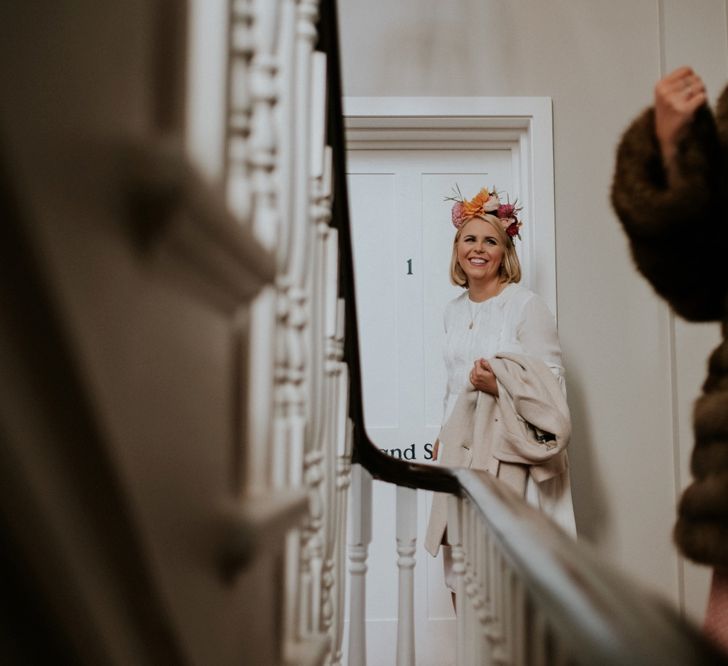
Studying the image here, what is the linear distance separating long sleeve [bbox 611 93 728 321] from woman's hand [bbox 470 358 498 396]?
1.09 meters

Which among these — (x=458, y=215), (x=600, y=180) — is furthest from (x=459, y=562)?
(x=600, y=180)

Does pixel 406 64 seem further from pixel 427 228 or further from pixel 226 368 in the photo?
pixel 226 368

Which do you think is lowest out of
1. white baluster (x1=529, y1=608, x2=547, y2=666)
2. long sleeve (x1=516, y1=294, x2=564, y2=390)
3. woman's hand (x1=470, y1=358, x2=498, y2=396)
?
Answer: white baluster (x1=529, y1=608, x2=547, y2=666)

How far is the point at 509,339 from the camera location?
2.28m

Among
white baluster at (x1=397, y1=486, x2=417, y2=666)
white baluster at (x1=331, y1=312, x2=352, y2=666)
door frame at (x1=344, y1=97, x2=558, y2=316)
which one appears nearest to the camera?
white baluster at (x1=331, y1=312, x2=352, y2=666)

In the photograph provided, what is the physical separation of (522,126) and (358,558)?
1.99m

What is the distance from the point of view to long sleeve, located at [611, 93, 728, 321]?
962 mm

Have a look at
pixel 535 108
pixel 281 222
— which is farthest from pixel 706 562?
pixel 535 108

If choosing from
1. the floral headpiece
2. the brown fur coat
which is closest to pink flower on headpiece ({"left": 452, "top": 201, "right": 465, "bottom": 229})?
the floral headpiece

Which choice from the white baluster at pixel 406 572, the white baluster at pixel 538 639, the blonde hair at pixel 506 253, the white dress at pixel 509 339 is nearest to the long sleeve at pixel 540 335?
→ the white dress at pixel 509 339

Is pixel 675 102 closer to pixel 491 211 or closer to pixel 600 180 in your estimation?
pixel 491 211

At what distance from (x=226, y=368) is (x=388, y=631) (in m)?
2.48

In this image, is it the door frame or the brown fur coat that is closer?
the brown fur coat

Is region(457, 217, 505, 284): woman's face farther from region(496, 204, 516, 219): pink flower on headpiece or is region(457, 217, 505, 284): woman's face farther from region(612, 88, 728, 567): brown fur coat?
region(612, 88, 728, 567): brown fur coat
